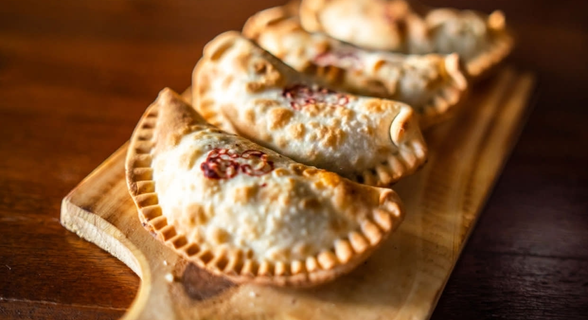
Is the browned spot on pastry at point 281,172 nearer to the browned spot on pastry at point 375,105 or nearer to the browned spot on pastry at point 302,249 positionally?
the browned spot on pastry at point 302,249

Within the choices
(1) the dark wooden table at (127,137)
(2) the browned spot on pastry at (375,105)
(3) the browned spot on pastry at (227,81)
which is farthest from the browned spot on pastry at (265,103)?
(1) the dark wooden table at (127,137)

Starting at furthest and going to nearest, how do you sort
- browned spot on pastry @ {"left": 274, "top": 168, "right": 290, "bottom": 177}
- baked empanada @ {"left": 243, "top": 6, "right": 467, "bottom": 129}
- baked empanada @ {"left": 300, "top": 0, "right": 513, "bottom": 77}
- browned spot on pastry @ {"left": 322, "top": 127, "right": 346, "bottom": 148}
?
baked empanada @ {"left": 300, "top": 0, "right": 513, "bottom": 77}
baked empanada @ {"left": 243, "top": 6, "right": 467, "bottom": 129}
browned spot on pastry @ {"left": 322, "top": 127, "right": 346, "bottom": 148}
browned spot on pastry @ {"left": 274, "top": 168, "right": 290, "bottom": 177}

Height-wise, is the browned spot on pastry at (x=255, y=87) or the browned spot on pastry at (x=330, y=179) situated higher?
the browned spot on pastry at (x=255, y=87)

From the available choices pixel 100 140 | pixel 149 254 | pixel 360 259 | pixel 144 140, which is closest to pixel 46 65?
pixel 100 140

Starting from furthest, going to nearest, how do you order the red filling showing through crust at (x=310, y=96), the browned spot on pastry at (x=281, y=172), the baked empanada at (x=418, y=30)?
the baked empanada at (x=418, y=30), the red filling showing through crust at (x=310, y=96), the browned spot on pastry at (x=281, y=172)

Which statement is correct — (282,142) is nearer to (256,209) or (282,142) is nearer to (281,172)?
(281,172)

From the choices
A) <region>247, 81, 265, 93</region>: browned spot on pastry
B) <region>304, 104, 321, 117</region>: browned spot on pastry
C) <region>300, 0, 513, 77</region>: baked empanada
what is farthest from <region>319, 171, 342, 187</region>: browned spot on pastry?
<region>300, 0, 513, 77</region>: baked empanada

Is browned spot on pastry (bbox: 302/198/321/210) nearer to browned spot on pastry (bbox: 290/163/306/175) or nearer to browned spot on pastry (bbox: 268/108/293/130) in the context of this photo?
browned spot on pastry (bbox: 290/163/306/175)
